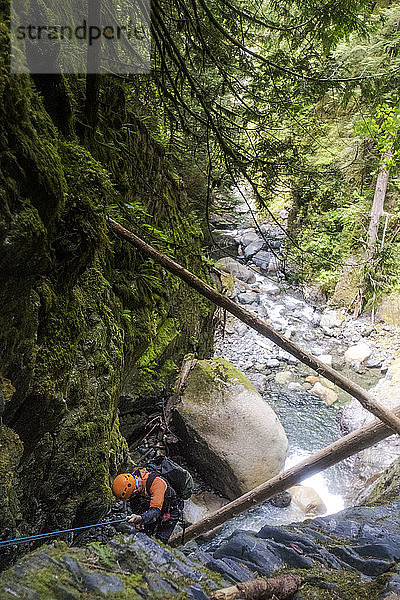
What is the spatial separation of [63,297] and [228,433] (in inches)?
212

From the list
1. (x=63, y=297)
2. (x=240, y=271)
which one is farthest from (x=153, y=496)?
(x=240, y=271)

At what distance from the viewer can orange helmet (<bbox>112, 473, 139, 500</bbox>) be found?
3.44m

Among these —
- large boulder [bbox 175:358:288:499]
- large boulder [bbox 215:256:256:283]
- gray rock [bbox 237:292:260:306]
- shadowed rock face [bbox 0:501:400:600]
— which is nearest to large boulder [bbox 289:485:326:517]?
large boulder [bbox 175:358:288:499]

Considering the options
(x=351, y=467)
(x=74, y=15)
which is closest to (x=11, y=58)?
(x=74, y=15)

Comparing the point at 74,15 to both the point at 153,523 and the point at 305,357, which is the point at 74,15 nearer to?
the point at 305,357

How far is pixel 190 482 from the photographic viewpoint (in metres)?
4.32

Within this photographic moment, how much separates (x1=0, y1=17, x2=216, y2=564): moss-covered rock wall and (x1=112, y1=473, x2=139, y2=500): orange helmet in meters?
0.20

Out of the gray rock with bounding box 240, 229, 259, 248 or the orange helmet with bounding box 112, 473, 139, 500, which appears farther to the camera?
the gray rock with bounding box 240, 229, 259, 248

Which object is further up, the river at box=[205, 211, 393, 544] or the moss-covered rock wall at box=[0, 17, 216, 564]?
the moss-covered rock wall at box=[0, 17, 216, 564]

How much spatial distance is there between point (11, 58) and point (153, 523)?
3920 millimetres

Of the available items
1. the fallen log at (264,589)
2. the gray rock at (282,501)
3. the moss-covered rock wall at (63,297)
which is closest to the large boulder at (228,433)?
the gray rock at (282,501)

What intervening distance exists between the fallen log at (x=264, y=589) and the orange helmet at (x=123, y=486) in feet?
4.89

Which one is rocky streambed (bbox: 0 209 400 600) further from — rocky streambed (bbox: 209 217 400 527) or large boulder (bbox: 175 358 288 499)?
large boulder (bbox: 175 358 288 499)

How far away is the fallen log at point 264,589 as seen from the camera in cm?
209
